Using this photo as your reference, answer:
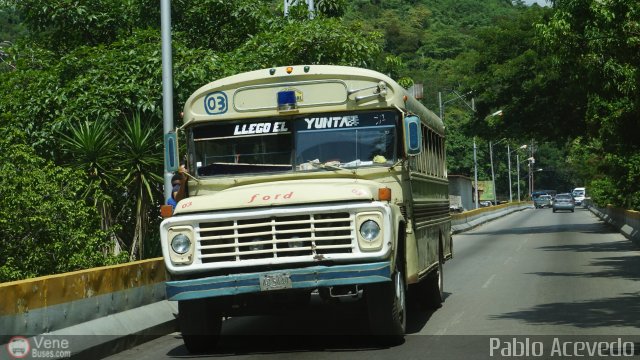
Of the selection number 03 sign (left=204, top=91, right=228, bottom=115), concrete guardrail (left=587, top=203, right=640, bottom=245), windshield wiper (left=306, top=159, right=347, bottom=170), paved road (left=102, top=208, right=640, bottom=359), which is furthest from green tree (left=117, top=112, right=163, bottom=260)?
concrete guardrail (left=587, top=203, right=640, bottom=245)

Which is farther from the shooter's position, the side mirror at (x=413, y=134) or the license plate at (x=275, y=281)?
the side mirror at (x=413, y=134)

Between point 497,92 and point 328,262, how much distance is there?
37.9 m

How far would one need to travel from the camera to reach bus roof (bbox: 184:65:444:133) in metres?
12.2

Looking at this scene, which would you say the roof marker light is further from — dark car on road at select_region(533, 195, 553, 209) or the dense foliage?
dark car on road at select_region(533, 195, 553, 209)

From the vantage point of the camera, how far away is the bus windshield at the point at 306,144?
39.6ft

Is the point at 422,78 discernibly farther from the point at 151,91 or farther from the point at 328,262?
the point at 328,262

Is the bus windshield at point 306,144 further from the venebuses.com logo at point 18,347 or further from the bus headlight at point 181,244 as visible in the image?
the venebuses.com logo at point 18,347

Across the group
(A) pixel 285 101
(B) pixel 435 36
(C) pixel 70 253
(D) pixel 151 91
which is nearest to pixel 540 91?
(D) pixel 151 91

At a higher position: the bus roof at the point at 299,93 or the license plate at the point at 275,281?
the bus roof at the point at 299,93

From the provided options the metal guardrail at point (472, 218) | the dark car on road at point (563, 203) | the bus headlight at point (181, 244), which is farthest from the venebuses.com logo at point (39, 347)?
the dark car on road at point (563, 203)

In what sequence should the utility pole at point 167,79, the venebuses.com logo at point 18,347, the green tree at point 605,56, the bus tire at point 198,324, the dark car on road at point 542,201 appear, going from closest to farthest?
the venebuses.com logo at point 18,347, the bus tire at point 198,324, the utility pole at point 167,79, the green tree at point 605,56, the dark car on road at point 542,201

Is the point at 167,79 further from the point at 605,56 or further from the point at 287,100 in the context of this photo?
the point at 605,56

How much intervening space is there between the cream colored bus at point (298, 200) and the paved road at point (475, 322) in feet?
1.76

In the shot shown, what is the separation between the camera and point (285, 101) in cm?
1216
